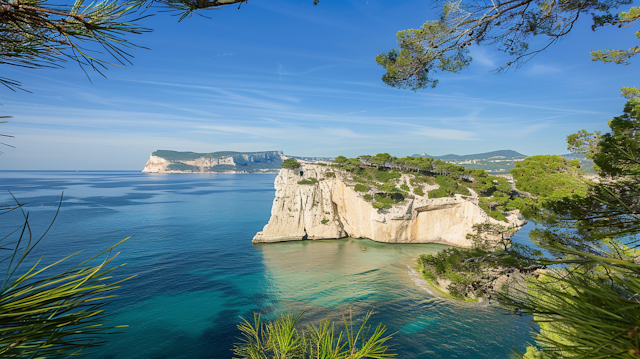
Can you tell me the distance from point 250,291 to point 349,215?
1737 centimetres

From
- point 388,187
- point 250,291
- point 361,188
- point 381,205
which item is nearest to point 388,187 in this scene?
point 388,187

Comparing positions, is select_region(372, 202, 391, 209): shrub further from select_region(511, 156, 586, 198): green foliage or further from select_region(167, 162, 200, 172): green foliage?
select_region(167, 162, 200, 172): green foliage

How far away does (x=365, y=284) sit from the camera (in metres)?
21.5

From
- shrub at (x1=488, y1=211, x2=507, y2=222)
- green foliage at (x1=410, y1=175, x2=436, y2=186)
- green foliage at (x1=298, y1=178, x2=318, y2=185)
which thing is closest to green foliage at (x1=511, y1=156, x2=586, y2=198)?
shrub at (x1=488, y1=211, x2=507, y2=222)

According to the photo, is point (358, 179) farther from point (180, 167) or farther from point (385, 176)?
point (180, 167)

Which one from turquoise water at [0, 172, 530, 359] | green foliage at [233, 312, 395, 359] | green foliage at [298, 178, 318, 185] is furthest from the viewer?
green foliage at [298, 178, 318, 185]

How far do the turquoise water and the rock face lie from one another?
149cm

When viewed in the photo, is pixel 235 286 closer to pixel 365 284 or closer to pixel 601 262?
pixel 365 284

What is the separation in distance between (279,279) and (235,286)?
3.29m

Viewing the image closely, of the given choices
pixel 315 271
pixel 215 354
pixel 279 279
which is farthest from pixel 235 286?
pixel 215 354

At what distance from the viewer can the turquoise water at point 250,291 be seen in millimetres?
14500

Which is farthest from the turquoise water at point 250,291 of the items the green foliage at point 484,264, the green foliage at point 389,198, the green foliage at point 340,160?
the green foliage at point 340,160

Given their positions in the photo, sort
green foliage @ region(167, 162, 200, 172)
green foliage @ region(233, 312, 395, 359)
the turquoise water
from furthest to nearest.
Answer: green foliage @ region(167, 162, 200, 172)
the turquoise water
green foliage @ region(233, 312, 395, 359)

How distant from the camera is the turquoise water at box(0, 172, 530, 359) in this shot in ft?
47.6
